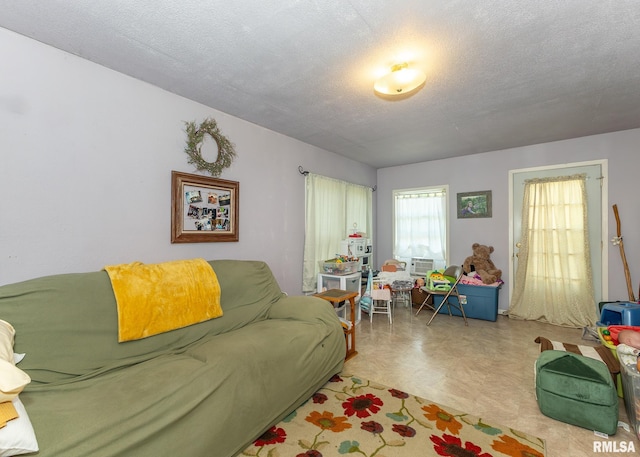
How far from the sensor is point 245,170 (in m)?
3.24

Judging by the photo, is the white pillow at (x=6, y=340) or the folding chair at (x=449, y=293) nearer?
the white pillow at (x=6, y=340)

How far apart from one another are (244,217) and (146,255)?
3.46 feet

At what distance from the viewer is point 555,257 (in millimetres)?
4070

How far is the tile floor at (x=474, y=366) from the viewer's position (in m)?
1.91

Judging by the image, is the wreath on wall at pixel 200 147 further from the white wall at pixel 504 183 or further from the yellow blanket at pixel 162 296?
the white wall at pixel 504 183

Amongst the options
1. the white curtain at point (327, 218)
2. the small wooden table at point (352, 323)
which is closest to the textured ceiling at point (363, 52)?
the white curtain at point (327, 218)

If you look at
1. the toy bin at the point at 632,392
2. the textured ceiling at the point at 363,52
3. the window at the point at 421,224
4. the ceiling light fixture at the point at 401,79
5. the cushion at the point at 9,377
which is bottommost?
the toy bin at the point at 632,392

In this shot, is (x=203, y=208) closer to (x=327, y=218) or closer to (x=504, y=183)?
(x=327, y=218)

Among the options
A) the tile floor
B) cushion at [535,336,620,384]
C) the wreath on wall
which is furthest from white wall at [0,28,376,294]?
cushion at [535,336,620,384]

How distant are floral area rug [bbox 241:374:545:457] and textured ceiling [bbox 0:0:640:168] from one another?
250cm

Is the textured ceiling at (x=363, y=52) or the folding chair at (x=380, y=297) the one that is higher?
the textured ceiling at (x=363, y=52)

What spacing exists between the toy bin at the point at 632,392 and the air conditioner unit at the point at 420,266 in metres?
3.09

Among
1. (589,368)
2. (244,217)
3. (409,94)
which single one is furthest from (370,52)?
(589,368)

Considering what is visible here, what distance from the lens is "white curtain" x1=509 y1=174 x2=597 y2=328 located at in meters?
3.86
